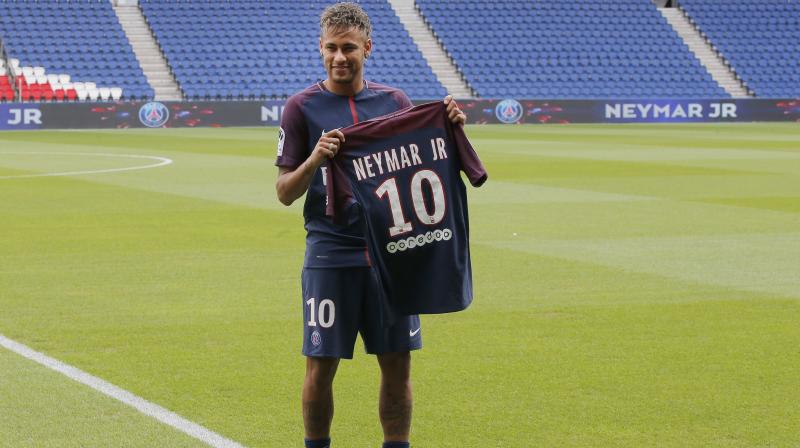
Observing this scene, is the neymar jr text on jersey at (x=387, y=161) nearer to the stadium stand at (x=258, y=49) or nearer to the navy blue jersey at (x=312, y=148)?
the navy blue jersey at (x=312, y=148)

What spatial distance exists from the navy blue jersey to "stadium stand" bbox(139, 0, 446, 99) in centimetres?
4296

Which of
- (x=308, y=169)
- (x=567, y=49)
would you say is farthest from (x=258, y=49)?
(x=308, y=169)

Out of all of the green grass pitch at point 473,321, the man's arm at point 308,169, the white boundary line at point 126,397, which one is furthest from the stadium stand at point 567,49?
the man's arm at point 308,169

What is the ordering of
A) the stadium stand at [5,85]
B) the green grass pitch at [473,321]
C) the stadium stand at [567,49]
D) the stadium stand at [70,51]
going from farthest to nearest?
the stadium stand at [567,49] → the stadium stand at [70,51] → the stadium stand at [5,85] → the green grass pitch at [473,321]

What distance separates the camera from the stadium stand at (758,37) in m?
56.7

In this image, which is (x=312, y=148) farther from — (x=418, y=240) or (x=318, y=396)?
(x=318, y=396)

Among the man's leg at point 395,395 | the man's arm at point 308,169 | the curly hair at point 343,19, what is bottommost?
the man's leg at point 395,395

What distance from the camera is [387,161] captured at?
17.7ft

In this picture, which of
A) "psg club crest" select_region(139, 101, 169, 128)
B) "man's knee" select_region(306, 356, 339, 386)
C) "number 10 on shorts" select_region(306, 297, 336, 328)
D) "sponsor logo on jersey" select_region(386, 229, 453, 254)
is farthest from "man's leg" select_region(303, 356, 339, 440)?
"psg club crest" select_region(139, 101, 169, 128)

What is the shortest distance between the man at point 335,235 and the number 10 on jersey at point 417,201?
14 centimetres

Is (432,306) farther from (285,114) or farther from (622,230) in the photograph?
(622,230)

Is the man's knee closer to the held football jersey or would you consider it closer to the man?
the man

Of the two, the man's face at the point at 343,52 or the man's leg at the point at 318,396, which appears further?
the man's leg at the point at 318,396

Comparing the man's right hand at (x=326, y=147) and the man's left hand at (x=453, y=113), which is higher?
the man's left hand at (x=453, y=113)
